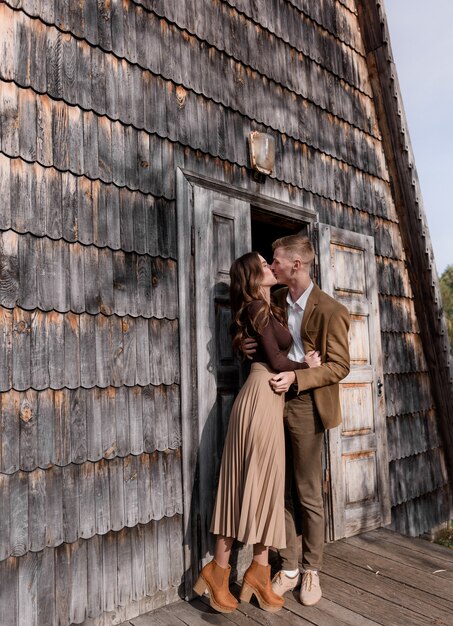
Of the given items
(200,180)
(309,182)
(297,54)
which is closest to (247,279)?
(200,180)

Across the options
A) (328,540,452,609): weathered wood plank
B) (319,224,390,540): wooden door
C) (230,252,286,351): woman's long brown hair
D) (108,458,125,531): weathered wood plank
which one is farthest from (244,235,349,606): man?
(108,458,125,531): weathered wood plank

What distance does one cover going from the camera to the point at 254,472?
8.76 ft

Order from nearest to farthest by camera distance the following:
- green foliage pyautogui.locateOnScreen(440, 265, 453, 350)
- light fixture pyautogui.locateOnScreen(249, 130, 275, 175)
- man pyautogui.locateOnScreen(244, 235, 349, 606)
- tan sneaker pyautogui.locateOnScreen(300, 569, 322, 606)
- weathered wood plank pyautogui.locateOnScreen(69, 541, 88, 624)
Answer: weathered wood plank pyautogui.locateOnScreen(69, 541, 88, 624)
tan sneaker pyautogui.locateOnScreen(300, 569, 322, 606)
man pyautogui.locateOnScreen(244, 235, 349, 606)
light fixture pyautogui.locateOnScreen(249, 130, 275, 175)
green foliage pyautogui.locateOnScreen(440, 265, 453, 350)

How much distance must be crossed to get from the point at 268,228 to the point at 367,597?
3.54m

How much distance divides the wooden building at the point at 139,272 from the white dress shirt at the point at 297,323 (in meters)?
0.42

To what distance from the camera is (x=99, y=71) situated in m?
2.85

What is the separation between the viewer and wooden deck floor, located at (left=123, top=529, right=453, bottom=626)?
2.62 m

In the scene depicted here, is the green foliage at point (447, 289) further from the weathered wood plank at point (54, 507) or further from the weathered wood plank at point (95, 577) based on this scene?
the weathered wood plank at point (54, 507)

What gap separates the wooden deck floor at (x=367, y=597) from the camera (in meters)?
2.62

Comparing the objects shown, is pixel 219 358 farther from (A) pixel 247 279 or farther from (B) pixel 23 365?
(B) pixel 23 365

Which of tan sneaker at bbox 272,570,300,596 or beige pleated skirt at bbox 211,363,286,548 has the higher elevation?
beige pleated skirt at bbox 211,363,286,548

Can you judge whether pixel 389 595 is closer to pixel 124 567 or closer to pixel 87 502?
pixel 124 567

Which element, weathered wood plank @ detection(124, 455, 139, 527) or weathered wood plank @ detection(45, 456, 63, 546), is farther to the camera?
weathered wood plank @ detection(124, 455, 139, 527)

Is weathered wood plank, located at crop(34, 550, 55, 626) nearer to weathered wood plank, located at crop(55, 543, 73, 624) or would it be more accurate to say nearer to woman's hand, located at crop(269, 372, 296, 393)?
weathered wood plank, located at crop(55, 543, 73, 624)
